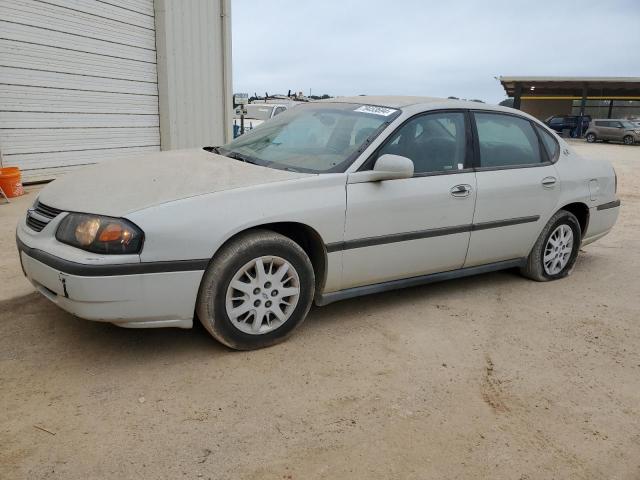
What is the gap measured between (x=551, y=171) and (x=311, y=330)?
247 centimetres

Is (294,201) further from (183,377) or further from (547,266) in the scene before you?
(547,266)

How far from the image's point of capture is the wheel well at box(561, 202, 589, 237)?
4.88 meters

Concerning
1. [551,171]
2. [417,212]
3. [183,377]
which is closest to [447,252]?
[417,212]

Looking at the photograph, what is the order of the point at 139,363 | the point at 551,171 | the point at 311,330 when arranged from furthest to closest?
the point at 551,171
the point at 311,330
the point at 139,363

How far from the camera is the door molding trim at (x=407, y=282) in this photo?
3.51m

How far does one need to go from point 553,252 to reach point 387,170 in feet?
7.14

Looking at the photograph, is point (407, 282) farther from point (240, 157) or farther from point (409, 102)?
point (240, 157)

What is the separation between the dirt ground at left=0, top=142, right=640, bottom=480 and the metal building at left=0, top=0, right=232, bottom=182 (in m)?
4.65

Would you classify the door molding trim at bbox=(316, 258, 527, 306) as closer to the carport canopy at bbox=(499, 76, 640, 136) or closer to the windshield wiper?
the windshield wiper

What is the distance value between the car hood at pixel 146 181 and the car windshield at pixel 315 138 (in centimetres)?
20

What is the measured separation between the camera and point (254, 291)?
10.2ft

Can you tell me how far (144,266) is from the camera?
9.05ft

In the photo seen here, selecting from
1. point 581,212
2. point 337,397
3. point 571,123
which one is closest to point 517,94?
point 571,123

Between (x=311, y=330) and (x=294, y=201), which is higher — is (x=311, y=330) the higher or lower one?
the lower one
